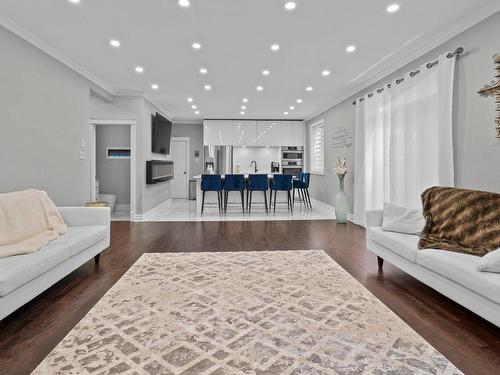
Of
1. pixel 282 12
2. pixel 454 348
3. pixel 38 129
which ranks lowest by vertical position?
pixel 454 348

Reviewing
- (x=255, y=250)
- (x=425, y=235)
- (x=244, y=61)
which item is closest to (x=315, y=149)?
(x=244, y=61)

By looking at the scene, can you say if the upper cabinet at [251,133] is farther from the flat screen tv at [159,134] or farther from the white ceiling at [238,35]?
the white ceiling at [238,35]

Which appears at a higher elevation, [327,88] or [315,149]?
[327,88]

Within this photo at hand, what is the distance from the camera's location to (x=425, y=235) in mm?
2818

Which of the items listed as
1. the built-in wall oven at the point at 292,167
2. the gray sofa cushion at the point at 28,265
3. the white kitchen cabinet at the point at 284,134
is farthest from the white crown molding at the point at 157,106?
the gray sofa cushion at the point at 28,265

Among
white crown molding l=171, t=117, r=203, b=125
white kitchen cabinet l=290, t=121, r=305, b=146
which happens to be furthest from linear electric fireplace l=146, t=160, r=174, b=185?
white kitchen cabinet l=290, t=121, r=305, b=146

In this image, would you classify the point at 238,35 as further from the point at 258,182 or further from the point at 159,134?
the point at 159,134

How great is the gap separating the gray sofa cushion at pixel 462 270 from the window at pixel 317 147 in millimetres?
5895

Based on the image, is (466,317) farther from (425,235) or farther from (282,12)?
(282,12)

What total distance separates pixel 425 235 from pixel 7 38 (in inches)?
188

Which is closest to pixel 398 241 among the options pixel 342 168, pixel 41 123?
pixel 342 168

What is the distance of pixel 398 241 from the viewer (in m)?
2.86

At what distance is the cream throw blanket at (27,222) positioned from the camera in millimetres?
2524

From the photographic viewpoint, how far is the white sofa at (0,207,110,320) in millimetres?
1983
